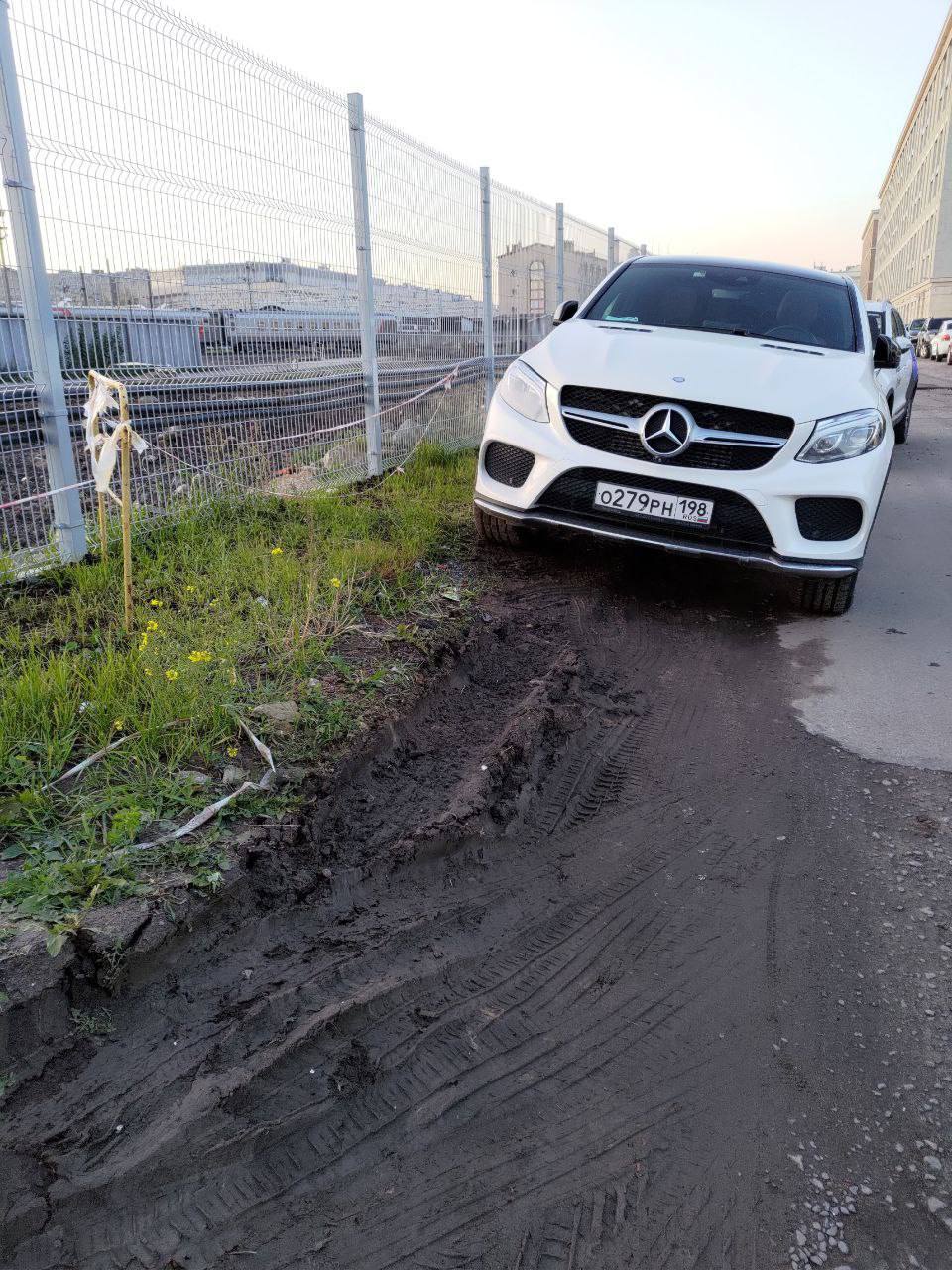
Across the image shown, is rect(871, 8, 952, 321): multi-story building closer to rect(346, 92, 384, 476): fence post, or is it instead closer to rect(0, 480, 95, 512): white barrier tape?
rect(346, 92, 384, 476): fence post

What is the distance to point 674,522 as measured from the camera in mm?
4840

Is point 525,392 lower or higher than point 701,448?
higher

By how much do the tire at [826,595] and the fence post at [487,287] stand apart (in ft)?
21.3

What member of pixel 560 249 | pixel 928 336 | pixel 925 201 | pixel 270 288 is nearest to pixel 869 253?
pixel 925 201

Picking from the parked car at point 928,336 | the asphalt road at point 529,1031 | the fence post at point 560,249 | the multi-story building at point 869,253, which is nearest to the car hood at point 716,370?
the asphalt road at point 529,1031

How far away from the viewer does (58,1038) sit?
6.79 feet

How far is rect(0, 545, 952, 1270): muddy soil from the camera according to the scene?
1.77 m

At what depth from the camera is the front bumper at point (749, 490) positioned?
15.5ft

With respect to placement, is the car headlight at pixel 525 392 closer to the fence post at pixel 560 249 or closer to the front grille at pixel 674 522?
the front grille at pixel 674 522

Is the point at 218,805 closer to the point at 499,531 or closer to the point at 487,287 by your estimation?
the point at 499,531

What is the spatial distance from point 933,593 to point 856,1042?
4402mm

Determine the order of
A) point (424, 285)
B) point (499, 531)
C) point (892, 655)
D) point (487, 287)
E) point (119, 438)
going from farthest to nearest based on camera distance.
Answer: point (487, 287), point (424, 285), point (499, 531), point (892, 655), point (119, 438)

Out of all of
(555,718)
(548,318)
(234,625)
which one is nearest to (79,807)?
(234,625)

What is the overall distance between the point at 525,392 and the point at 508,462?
425mm
